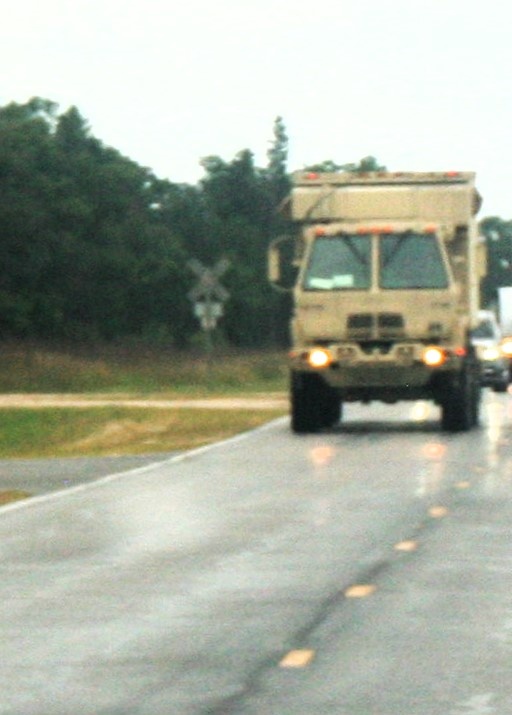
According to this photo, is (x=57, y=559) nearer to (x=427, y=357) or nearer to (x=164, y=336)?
(x=427, y=357)

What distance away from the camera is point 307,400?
3030 centimetres

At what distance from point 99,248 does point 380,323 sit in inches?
3373

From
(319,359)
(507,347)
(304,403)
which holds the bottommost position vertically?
(304,403)

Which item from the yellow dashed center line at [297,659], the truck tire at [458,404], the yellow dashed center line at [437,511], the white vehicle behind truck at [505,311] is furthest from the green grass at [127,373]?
the yellow dashed center line at [297,659]

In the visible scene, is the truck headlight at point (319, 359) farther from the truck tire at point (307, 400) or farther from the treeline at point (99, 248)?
the treeline at point (99, 248)

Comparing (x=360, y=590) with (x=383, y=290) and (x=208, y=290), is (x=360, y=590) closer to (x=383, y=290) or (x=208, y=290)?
(x=383, y=290)

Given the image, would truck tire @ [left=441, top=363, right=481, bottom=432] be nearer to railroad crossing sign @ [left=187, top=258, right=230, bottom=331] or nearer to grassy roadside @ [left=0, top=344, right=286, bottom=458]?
grassy roadside @ [left=0, top=344, right=286, bottom=458]

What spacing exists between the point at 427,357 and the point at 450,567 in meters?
16.2

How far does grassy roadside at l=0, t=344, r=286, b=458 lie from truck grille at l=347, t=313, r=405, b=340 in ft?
8.97

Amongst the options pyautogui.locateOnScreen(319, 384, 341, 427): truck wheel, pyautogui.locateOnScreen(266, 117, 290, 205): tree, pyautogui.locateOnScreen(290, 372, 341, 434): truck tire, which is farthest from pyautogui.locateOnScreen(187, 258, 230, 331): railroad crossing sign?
pyautogui.locateOnScreen(266, 117, 290, 205): tree

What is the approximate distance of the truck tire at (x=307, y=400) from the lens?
98.4 ft

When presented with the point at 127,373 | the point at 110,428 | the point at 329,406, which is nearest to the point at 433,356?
the point at 329,406

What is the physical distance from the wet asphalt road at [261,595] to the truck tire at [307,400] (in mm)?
7734

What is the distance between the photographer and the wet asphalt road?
8.99 metres
